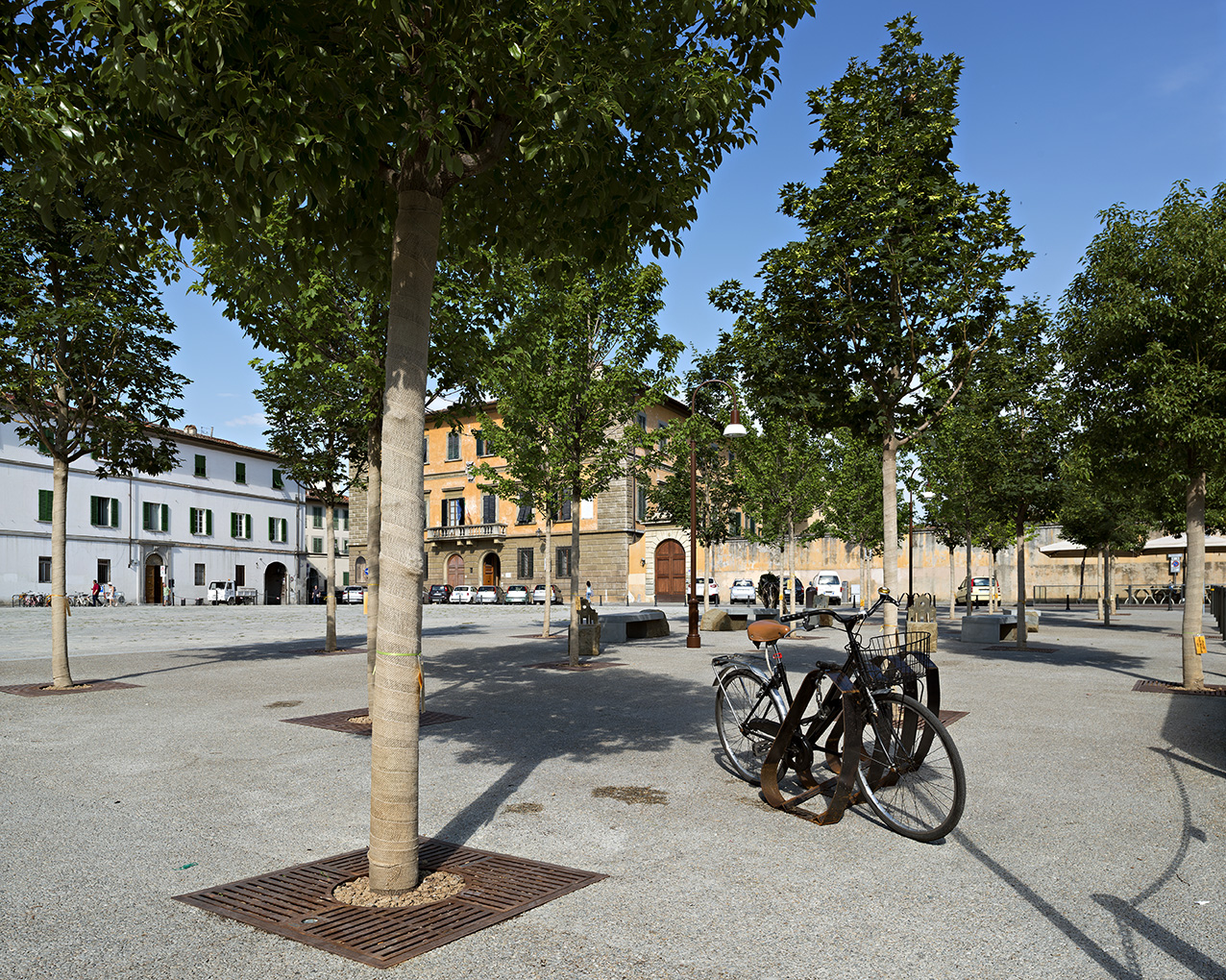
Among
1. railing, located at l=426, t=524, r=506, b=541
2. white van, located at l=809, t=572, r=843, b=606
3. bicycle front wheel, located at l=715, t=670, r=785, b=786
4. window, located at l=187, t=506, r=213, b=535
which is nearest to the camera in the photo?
bicycle front wheel, located at l=715, t=670, r=785, b=786

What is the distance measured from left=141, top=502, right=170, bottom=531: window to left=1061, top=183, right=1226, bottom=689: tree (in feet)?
183

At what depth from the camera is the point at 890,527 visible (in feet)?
34.6

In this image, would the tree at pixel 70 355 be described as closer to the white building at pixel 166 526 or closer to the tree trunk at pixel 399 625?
the tree trunk at pixel 399 625

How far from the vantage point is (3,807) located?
5883 millimetres

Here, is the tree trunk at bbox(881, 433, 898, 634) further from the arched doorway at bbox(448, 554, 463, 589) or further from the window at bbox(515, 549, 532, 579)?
the arched doorway at bbox(448, 554, 463, 589)

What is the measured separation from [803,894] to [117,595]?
2279 inches

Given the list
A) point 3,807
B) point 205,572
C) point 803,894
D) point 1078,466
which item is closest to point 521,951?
point 803,894

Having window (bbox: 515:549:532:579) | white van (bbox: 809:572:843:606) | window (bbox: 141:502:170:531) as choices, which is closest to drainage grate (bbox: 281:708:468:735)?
white van (bbox: 809:572:843:606)

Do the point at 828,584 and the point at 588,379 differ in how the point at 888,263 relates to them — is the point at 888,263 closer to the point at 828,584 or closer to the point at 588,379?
the point at 588,379

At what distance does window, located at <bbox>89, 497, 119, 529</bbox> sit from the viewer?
2071 inches

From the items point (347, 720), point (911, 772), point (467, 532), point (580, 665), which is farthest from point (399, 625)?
point (467, 532)

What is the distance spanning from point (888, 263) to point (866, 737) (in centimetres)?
622

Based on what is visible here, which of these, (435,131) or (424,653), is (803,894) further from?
(424,653)

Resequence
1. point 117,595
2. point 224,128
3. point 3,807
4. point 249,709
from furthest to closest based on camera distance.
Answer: point 117,595 < point 249,709 < point 3,807 < point 224,128
